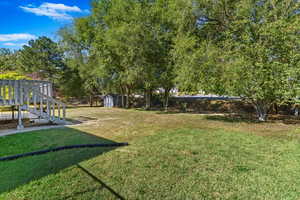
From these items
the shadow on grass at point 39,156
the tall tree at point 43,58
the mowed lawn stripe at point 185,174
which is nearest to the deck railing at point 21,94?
the shadow on grass at point 39,156

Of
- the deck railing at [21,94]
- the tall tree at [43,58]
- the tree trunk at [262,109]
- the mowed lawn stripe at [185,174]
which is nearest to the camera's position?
the mowed lawn stripe at [185,174]

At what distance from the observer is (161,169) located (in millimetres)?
3295

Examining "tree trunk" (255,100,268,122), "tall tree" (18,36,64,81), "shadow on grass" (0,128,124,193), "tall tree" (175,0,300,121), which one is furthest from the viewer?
"tall tree" (18,36,64,81)

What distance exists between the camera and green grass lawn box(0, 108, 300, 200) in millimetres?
2564

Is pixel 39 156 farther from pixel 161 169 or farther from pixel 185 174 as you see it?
pixel 185 174

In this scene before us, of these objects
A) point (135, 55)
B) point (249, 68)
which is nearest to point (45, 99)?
point (135, 55)

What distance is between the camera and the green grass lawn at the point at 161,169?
8.41 feet

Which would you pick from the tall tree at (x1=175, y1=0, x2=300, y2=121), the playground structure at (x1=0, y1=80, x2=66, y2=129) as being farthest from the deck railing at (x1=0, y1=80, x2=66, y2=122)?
the tall tree at (x1=175, y1=0, x2=300, y2=121)

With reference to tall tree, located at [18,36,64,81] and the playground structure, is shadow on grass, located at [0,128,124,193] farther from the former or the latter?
tall tree, located at [18,36,64,81]

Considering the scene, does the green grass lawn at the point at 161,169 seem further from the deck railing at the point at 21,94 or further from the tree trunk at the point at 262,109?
the tree trunk at the point at 262,109

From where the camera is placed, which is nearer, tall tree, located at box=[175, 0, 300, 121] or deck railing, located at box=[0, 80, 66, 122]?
deck railing, located at box=[0, 80, 66, 122]

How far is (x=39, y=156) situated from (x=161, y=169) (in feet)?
8.88

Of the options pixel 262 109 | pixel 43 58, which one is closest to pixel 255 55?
pixel 262 109

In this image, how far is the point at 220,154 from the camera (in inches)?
162
